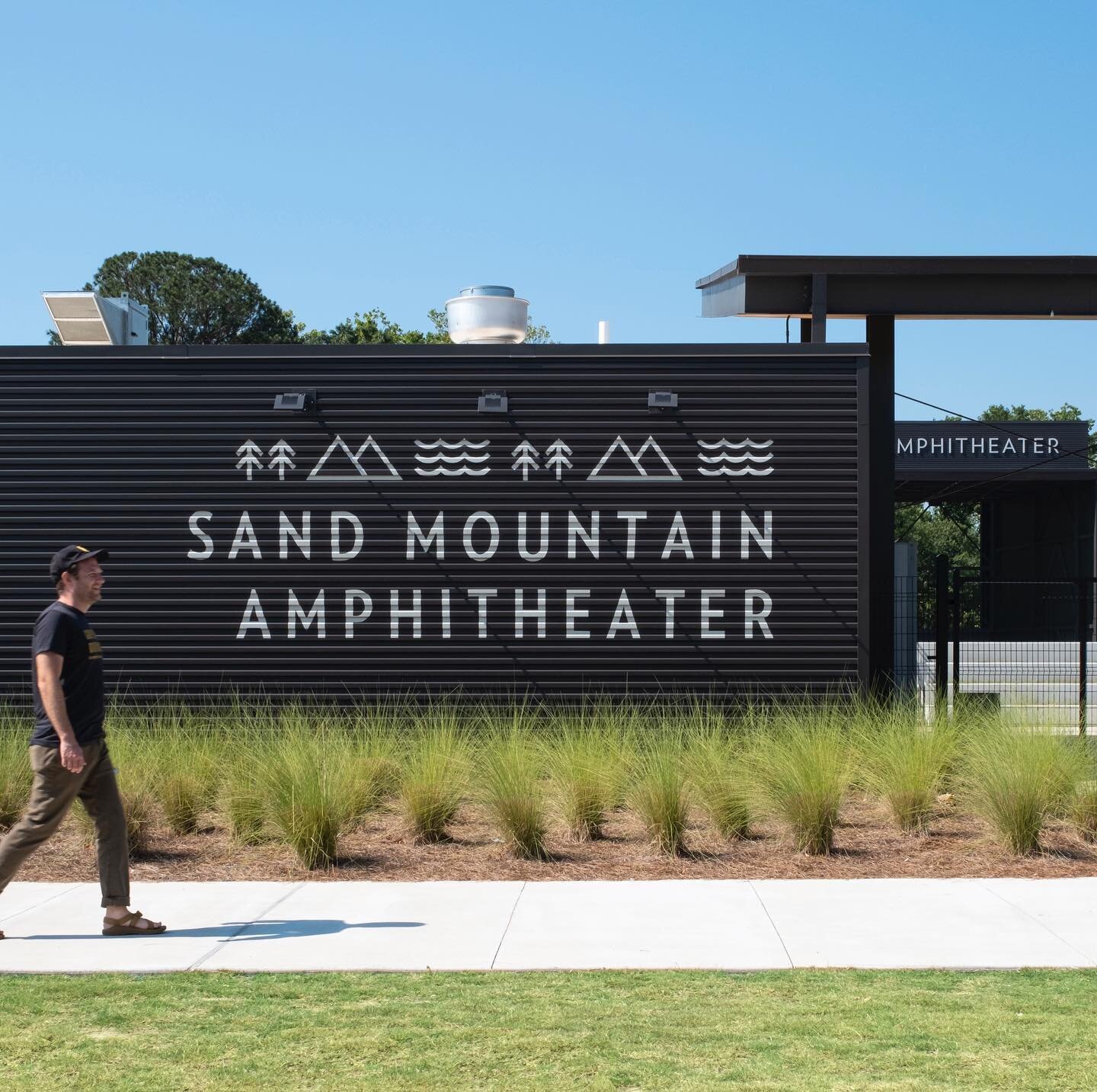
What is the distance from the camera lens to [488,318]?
14.0 meters

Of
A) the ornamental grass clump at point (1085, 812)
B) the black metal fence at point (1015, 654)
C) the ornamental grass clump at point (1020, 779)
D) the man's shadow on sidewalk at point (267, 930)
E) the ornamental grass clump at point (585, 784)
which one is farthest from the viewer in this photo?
the black metal fence at point (1015, 654)

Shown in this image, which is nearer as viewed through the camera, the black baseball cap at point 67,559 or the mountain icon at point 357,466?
the black baseball cap at point 67,559

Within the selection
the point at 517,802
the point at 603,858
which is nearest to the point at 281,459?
the point at 517,802

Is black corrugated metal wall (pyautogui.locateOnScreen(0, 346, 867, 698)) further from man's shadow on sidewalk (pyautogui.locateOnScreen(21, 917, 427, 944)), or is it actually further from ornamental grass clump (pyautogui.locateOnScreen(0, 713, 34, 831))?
man's shadow on sidewalk (pyautogui.locateOnScreen(21, 917, 427, 944))

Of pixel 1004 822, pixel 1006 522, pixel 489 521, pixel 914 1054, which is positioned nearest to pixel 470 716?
pixel 489 521

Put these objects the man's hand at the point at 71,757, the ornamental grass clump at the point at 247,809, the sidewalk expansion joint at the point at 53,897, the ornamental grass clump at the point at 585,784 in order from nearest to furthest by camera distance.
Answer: the man's hand at the point at 71,757 → the sidewalk expansion joint at the point at 53,897 → the ornamental grass clump at the point at 247,809 → the ornamental grass clump at the point at 585,784

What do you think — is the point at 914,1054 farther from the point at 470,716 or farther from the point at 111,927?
the point at 470,716

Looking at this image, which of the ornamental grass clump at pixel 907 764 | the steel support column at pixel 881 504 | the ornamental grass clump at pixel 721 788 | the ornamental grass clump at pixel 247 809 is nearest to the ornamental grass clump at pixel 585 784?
the ornamental grass clump at pixel 721 788

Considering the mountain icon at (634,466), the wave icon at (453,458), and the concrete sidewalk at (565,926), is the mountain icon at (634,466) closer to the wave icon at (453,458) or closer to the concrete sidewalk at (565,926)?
the wave icon at (453,458)

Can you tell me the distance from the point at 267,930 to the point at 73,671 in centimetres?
177

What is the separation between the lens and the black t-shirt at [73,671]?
7.02 m

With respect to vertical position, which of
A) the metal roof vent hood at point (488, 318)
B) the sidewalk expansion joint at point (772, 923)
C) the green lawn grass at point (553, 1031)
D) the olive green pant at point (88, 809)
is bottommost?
the sidewalk expansion joint at point (772, 923)

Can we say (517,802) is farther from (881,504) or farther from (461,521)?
(881,504)

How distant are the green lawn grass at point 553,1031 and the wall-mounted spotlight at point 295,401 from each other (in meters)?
7.79
